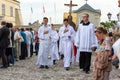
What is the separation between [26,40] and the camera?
802 inches

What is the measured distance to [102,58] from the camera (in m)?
8.84

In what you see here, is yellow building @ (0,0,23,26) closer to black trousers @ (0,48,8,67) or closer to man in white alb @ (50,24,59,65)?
man in white alb @ (50,24,59,65)

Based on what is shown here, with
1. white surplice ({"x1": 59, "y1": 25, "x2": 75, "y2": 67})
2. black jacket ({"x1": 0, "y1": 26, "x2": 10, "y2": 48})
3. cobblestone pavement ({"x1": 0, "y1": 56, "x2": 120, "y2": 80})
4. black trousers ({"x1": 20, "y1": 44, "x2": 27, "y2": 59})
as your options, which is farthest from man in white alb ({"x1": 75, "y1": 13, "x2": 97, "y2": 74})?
black trousers ({"x1": 20, "y1": 44, "x2": 27, "y2": 59})

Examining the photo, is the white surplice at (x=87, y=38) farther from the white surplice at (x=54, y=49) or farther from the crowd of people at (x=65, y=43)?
the white surplice at (x=54, y=49)

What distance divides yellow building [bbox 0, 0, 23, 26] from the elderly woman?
51907 mm

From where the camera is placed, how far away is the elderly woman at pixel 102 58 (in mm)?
8758

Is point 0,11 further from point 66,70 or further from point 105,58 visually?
point 105,58

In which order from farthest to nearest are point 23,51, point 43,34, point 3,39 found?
point 23,51, point 43,34, point 3,39

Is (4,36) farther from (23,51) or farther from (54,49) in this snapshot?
(23,51)

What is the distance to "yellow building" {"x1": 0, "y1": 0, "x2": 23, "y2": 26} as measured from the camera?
202 ft

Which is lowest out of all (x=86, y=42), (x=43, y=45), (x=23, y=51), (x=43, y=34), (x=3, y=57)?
(x=23, y=51)

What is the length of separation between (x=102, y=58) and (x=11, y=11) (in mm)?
58172

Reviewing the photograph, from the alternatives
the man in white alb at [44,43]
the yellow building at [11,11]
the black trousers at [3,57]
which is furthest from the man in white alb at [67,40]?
the yellow building at [11,11]

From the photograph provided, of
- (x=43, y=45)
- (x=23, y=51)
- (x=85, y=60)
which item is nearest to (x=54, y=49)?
(x=23, y=51)
